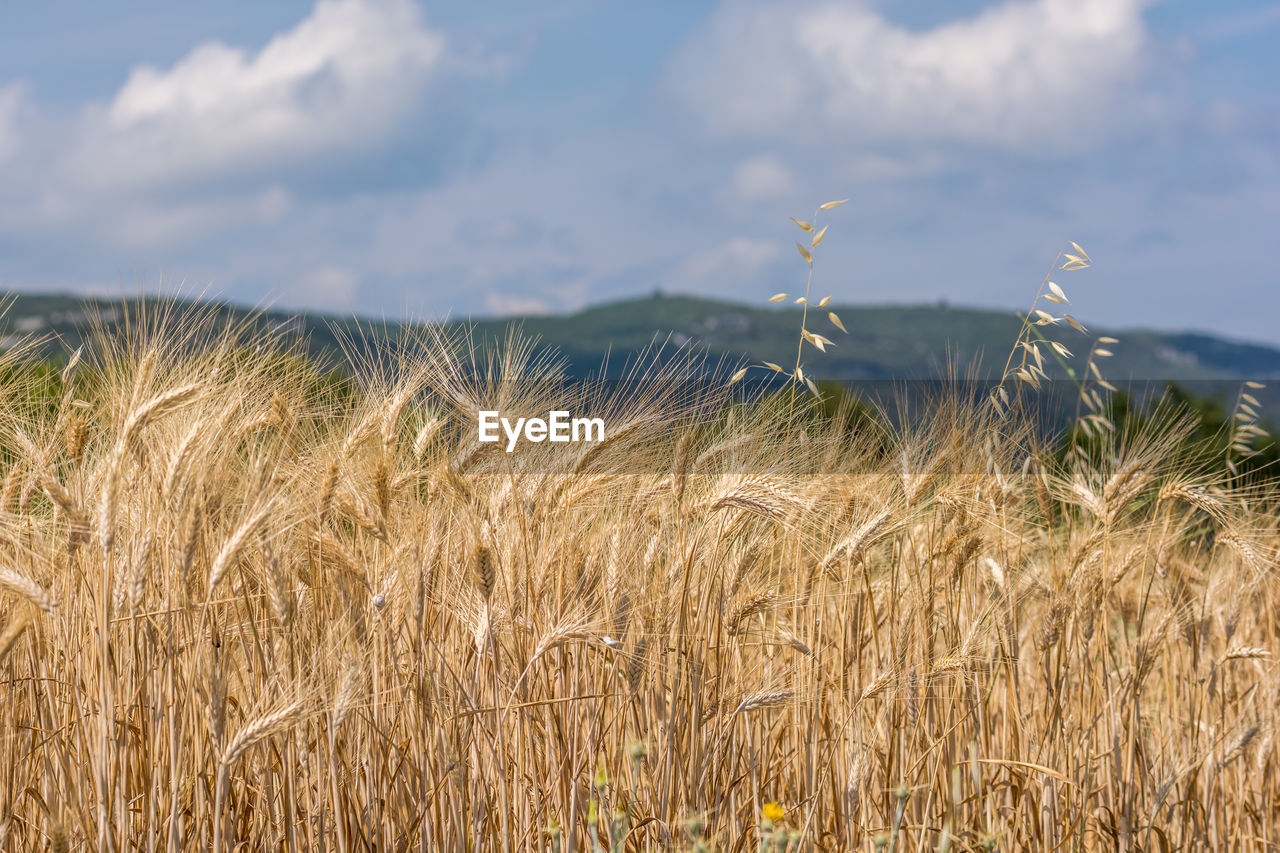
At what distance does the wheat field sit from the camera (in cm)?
207

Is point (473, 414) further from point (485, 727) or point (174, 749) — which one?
point (174, 749)

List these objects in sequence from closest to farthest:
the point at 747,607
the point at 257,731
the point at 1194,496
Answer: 1. the point at 257,731
2. the point at 747,607
3. the point at 1194,496

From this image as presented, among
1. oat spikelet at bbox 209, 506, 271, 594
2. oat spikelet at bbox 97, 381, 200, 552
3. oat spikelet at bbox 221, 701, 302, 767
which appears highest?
oat spikelet at bbox 97, 381, 200, 552

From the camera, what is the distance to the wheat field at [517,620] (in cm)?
207

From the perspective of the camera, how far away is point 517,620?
7.34ft

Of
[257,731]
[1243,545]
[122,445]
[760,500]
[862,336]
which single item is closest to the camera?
[257,731]

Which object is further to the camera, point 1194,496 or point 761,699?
point 1194,496

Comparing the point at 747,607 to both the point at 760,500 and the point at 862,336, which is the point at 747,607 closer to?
the point at 760,500

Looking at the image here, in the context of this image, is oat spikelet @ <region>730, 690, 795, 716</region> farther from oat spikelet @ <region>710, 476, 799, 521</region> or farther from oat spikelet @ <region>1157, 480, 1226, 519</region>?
oat spikelet @ <region>1157, 480, 1226, 519</region>

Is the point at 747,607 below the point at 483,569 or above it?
below

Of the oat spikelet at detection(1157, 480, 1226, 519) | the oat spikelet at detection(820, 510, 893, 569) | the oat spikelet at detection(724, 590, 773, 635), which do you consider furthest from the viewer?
the oat spikelet at detection(1157, 480, 1226, 519)

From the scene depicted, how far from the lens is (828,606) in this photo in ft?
10.4
